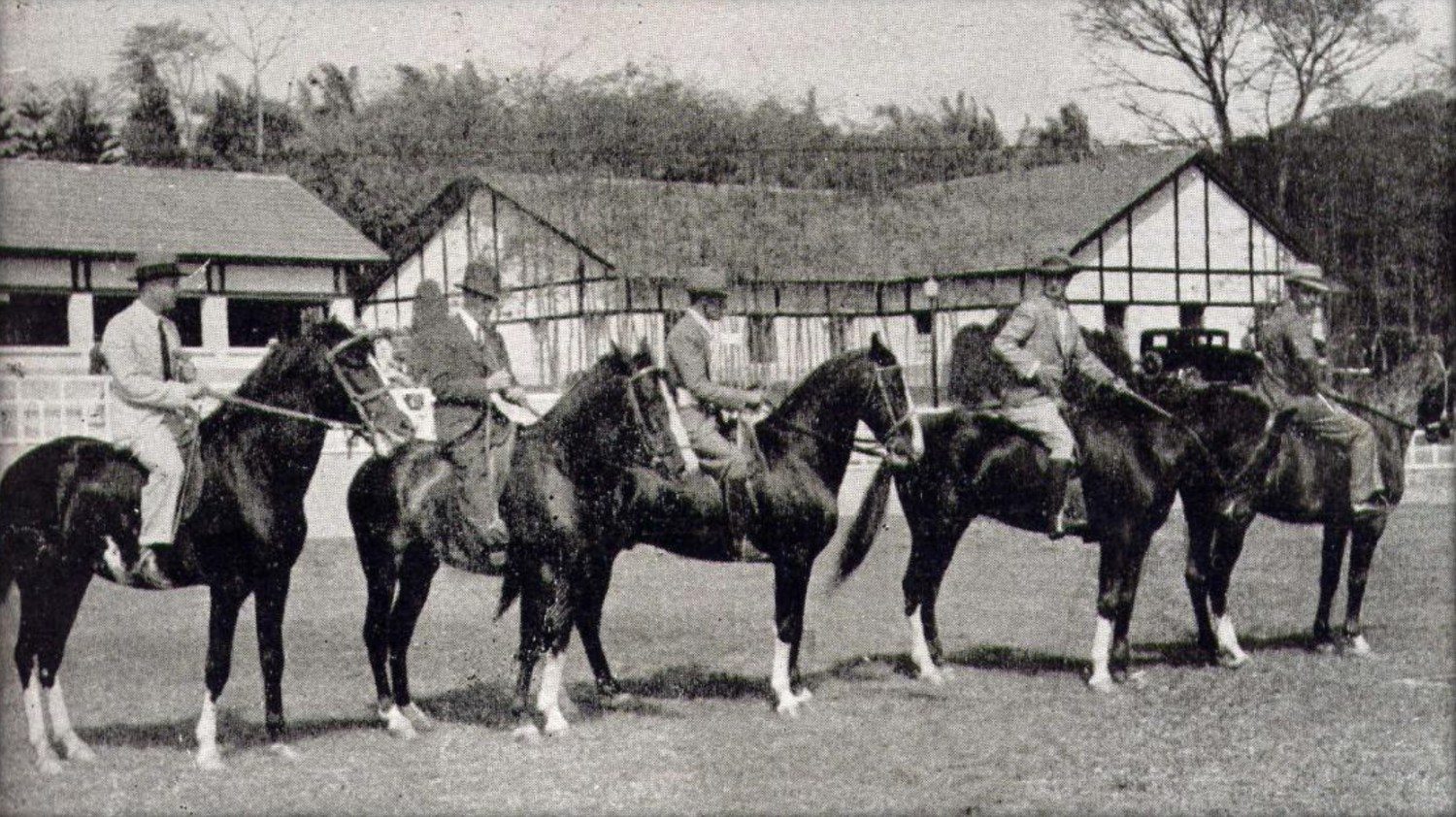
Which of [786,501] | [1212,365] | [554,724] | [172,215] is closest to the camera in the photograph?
[554,724]

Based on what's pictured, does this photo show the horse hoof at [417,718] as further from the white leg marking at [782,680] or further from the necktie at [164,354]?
the necktie at [164,354]

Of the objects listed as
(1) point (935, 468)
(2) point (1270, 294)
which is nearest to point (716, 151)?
(2) point (1270, 294)

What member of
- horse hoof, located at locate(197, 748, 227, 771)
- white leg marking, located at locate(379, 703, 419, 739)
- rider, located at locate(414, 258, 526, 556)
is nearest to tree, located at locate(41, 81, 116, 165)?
rider, located at locate(414, 258, 526, 556)

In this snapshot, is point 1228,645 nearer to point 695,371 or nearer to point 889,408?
point 889,408

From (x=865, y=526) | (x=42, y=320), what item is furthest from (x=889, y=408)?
(x=42, y=320)

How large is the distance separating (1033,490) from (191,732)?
574cm

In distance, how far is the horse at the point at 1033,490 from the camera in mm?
9984

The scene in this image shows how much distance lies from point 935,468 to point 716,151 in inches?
1015

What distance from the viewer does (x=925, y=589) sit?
34.3 feet

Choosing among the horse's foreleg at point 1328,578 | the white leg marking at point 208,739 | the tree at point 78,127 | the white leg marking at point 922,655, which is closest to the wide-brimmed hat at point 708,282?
the white leg marking at point 922,655

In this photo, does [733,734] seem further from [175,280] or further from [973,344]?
[973,344]

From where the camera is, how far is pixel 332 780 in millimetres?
7277

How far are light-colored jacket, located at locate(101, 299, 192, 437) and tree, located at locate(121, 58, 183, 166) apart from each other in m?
28.4

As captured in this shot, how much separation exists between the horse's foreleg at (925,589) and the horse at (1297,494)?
6.45ft
